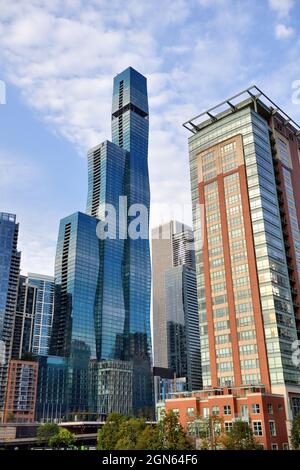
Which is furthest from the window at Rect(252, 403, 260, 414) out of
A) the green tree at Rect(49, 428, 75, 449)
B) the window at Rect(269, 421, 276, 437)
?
the green tree at Rect(49, 428, 75, 449)

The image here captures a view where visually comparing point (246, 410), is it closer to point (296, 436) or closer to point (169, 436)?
point (296, 436)

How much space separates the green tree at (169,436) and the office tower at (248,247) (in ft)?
84.1

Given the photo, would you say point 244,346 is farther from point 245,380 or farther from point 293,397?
point 293,397

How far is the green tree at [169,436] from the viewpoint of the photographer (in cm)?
7169

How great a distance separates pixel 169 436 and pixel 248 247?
161 ft

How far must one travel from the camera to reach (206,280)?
112500 mm

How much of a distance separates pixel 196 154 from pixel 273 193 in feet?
82.7

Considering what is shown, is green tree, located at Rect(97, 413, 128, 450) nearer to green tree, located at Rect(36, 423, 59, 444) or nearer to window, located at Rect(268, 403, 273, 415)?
window, located at Rect(268, 403, 273, 415)

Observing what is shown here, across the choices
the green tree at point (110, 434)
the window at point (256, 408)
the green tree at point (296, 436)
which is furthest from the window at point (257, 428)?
the green tree at point (110, 434)

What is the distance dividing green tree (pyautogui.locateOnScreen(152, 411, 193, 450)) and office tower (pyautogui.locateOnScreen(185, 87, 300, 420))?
84.1 feet

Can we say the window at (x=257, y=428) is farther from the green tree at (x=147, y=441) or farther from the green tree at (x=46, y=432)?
the green tree at (x=46, y=432)

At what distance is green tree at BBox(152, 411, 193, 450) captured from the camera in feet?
235
